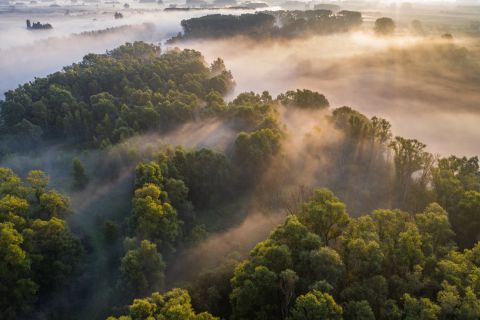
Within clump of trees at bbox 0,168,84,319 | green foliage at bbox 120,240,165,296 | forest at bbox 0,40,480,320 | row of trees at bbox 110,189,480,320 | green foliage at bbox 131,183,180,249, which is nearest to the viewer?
row of trees at bbox 110,189,480,320

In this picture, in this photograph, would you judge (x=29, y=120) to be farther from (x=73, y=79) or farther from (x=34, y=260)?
(x=34, y=260)

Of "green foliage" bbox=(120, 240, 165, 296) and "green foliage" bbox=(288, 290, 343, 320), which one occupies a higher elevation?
"green foliage" bbox=(288, 290, 343, 320)

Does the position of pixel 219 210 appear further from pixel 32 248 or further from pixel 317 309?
pixel 317 309

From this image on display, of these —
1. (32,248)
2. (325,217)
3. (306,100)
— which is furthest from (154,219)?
(306,100)

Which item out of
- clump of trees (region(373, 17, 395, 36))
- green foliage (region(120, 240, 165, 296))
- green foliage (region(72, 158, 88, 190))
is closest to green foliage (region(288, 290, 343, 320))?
green foliage (region(120, 240, 165, 296))

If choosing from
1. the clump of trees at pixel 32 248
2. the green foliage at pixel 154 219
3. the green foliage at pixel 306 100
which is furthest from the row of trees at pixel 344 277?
the green foliage at pixel 306 100

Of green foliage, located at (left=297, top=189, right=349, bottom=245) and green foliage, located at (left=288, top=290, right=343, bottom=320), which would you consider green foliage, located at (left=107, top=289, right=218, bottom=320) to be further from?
green foliage, located at (left=297, top=189, right=349, bottom=245)

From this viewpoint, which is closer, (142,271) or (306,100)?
(142,271)

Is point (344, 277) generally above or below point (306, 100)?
below

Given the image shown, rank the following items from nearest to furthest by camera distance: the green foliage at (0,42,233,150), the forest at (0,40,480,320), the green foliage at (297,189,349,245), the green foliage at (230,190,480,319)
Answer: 1. the green foliage at (230,190,480,319)
2. the forest at (0,40,480,320)
3. the green foliage at (297,189,349,245)
4. the green foliage at (0,42,233,150)

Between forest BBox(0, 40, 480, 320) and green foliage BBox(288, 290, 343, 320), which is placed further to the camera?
forest BBox(0, 40, 480, 320)
